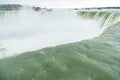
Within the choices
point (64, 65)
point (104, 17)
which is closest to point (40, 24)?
point (104, 17)

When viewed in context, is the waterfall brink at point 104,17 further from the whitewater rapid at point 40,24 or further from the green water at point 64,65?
the green water at point 64,65

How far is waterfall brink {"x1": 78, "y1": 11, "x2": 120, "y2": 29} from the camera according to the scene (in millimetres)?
19330

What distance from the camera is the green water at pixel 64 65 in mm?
5461

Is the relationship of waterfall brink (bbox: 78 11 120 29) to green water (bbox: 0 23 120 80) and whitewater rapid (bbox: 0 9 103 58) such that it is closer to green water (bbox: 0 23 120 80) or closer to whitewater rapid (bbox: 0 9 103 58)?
whitewater rapid (bbox: 0 9 103 58)

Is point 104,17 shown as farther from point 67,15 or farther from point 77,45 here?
point 77,45

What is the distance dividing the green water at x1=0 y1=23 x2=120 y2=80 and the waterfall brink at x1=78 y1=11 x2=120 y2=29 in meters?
11.9

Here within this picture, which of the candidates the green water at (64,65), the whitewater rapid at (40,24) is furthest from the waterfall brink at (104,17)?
the green water at (64,65)

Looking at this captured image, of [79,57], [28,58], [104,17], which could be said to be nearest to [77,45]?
[79,57]

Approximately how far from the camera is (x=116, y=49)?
25.3 feet

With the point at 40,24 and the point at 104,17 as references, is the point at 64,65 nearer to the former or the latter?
the point at 104,17

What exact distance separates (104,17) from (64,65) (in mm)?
16101

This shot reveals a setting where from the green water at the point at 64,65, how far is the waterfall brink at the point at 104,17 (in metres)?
11.9

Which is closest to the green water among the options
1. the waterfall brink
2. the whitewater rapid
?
the waterfall brink

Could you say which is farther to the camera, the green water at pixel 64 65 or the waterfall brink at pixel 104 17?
the waterfall brink at pixel 104 17
